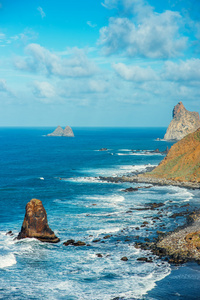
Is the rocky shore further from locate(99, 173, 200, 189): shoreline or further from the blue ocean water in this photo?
locate(99, 173, 200, 189): shoreline

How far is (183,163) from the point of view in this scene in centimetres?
10956

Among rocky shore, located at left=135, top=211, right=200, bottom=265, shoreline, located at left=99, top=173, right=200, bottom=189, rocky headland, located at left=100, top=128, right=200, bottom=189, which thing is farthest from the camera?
rocky headland, located at left=100, top=128, right=200, bottom=189

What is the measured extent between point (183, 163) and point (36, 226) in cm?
6817

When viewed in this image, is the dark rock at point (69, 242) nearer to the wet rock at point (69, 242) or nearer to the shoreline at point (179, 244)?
the wet rock at point (69, 242)

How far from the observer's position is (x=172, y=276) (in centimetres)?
4081

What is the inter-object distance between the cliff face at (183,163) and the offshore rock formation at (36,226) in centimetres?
6090

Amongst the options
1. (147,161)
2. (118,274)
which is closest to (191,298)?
(118,274)

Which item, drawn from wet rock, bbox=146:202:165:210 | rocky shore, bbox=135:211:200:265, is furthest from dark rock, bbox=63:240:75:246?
wet rock, bbox=146:202:165:210

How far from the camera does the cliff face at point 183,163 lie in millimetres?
105188

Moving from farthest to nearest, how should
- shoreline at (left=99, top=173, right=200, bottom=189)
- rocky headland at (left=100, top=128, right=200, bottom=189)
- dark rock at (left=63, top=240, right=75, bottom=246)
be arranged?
rocky headland at (left=100, top=128, right=200, bottom=189) < shoreline at (left=99, top=173, right=200, bottom=189) < dark rock at (left=63, top=240, right=75, bottom=246)

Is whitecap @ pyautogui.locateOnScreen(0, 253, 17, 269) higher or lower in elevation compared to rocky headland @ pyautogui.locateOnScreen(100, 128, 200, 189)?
lower

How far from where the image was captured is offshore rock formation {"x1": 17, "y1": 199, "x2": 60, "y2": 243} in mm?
53719

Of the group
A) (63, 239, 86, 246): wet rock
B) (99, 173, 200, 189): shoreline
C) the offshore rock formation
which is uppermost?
(99, 173, 200, 189): shoreline

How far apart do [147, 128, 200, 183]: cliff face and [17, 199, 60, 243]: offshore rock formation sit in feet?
200
